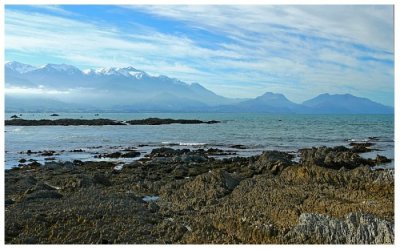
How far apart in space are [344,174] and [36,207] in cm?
1199

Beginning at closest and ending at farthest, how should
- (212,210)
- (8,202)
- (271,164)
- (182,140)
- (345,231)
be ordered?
(345,231), (212,210), (8,202), (271,164), (182,140)

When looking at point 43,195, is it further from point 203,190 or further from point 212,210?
point 212,210

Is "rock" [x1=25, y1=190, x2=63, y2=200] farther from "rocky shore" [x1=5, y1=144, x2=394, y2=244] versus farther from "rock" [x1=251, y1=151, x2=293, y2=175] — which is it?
"rock" [x1=251, y1=151, x2=293, y2=175]

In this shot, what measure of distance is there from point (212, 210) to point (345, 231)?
4609 millimetres

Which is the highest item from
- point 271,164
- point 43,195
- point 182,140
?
point 271,164

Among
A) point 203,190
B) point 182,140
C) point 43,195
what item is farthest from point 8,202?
point 182,140

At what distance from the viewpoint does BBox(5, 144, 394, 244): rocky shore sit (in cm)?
987

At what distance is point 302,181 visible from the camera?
1742 centimetres

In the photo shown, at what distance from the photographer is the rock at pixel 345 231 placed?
9.45 m

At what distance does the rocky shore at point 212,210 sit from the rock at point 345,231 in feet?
0.07

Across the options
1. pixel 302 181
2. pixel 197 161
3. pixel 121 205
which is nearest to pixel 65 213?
pixel 121 205

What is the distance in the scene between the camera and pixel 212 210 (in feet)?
43.4

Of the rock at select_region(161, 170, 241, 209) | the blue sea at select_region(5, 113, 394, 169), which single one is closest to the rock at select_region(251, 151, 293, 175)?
the rock at select_region(161, 170, 241, 209)
